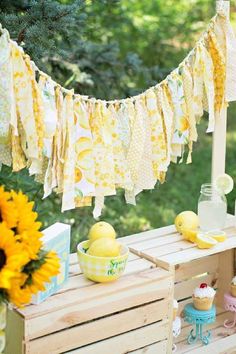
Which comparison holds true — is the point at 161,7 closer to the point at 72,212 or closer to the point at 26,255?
the point at 72,212

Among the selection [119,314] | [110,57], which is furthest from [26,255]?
[110,57]

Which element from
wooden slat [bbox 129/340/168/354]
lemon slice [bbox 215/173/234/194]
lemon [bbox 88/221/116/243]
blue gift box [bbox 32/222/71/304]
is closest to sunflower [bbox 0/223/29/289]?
blue gift box [bbox 32/222/71/304]

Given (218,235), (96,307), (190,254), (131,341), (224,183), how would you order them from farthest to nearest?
(224,183)
(218,235)
(190,254)
(131,341)
(96,307)

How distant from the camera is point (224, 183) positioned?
2.43 metres

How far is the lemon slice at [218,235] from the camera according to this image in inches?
89.7

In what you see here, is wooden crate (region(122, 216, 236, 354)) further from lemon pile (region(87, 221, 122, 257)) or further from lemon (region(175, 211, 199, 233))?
lemon pile (region(87, 221, 122, 257))

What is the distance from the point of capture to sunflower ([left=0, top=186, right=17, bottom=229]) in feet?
4.94

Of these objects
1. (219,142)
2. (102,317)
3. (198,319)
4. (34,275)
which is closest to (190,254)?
(198,319)

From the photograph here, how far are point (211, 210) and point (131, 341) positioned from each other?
2.00 ft

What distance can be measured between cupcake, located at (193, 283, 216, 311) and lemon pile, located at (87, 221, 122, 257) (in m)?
0.45

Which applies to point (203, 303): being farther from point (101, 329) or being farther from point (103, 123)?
point (103, 123)

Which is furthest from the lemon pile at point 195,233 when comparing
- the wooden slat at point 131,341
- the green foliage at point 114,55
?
the green foliage at point 114,55

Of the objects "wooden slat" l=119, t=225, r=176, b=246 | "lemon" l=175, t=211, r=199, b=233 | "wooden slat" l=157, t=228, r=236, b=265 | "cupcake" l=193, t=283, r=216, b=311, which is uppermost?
"lemon" l=175, t=211, r=199, b=233

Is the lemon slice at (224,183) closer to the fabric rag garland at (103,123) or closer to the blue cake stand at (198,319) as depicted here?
the fabric rag garland at (103,123)
